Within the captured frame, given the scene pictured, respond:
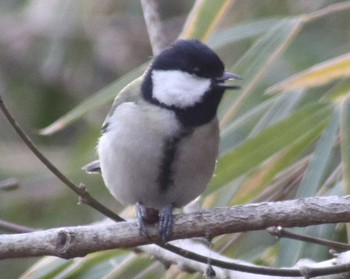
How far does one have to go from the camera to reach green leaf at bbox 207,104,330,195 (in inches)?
81.0

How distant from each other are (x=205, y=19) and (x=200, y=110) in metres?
0.48

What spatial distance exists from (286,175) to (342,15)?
1323mm

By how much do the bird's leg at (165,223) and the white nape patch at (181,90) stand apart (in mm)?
237

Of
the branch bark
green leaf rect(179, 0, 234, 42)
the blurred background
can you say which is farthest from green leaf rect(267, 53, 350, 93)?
the blurred background

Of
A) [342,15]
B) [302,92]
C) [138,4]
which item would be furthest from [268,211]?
[138,4]

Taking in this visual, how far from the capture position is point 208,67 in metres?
1.87

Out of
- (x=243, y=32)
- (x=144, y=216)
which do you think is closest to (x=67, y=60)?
(x=243, y=32)

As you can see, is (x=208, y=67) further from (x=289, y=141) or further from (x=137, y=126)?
(x=289, y=141)

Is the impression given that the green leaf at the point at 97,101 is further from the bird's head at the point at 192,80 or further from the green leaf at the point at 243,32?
the bird's head at the point at 192,80

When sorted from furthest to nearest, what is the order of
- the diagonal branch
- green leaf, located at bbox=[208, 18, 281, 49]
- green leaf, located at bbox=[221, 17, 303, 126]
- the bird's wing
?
green leaf, located at bbox=[208, 18, 281, 49] < green leaf, located at bbox=[221, 17, 303, 126] < the bird's wing < the diagonal branch

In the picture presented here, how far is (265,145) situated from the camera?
2.07 meters

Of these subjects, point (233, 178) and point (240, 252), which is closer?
point (233, 178)

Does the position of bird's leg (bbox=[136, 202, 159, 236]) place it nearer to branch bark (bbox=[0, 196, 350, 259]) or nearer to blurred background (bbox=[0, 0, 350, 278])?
branch bark (bbox=[0, 196, 350, 259])

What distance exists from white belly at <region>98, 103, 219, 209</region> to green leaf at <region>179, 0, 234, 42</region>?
1.40 feet
